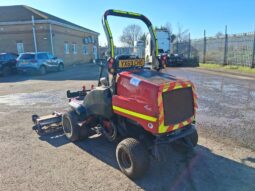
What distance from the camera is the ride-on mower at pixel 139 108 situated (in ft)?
10.6

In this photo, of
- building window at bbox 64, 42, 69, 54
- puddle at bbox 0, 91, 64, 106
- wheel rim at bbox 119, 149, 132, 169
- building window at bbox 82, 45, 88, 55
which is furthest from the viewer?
building window at bbox 82, 45, 88, 55

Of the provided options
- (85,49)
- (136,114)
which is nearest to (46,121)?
(136,114)

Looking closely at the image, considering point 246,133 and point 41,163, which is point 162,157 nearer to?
point 41,163

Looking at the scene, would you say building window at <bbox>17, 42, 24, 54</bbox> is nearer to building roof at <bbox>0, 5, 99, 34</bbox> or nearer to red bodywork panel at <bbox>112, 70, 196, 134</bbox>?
building roof at <bbox>0, 5, 99, 34</bbox>

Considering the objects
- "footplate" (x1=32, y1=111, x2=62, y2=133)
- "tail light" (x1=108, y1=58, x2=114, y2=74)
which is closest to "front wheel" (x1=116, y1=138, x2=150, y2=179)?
"tail light" (x1=108, y1=58, x2=114, y2=74)

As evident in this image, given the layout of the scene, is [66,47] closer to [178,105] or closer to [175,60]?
[175,60]

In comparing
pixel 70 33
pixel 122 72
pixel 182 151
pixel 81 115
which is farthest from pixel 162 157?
pixel 70 33

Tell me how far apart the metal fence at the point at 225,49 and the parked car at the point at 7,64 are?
17.5 metres

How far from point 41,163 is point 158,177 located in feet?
6.57

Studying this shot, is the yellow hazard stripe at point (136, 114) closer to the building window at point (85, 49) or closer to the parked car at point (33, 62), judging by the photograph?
the parked car at point (33, 62)

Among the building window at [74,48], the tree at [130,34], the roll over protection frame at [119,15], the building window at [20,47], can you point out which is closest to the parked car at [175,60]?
the building window at [74,48]

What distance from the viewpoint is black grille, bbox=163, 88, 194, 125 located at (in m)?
3.28

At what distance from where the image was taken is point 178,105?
346 cm

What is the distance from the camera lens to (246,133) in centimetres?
496
